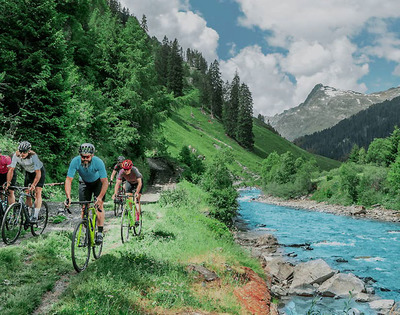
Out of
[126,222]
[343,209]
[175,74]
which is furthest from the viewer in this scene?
[175,74]

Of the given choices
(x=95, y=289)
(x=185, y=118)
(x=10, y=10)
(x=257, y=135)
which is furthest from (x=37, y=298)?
(x=257, y=135)

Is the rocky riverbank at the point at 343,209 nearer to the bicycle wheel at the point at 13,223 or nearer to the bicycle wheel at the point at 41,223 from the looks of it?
the bicycle wheel at the point at 41,223

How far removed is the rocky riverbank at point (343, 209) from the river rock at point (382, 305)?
98.8 ft

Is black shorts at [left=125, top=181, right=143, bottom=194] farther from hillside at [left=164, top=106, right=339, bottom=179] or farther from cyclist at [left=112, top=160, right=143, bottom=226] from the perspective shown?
hillside at [left=164, top=106, right=339, bottom=179]

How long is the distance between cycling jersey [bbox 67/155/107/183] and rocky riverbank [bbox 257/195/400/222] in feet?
139

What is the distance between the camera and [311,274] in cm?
1642

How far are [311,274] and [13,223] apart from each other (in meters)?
14.3

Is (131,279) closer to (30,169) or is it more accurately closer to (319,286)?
(30,169)

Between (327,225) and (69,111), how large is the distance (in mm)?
31140

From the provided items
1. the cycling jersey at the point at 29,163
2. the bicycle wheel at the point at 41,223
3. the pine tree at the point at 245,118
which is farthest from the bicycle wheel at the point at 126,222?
the pine tree at the point at 245,118

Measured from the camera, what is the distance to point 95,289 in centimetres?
670

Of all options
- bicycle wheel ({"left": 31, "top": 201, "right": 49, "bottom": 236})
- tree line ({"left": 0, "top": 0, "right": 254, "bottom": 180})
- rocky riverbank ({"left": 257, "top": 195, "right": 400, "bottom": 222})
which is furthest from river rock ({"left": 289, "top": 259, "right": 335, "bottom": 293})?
rocky riverbank ({"left": 257, "top": 195, "right": 400, "bottom": 222})

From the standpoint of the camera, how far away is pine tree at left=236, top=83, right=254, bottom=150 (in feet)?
385

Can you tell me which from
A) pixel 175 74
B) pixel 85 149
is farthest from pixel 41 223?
pixel 175 74
